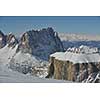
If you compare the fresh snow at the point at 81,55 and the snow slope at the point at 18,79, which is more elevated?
the fresh snow at the point at 81,55

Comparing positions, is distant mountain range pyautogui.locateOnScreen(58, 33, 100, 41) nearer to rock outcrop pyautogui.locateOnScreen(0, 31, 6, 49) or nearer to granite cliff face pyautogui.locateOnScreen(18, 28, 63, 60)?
granite cliff face pyautogui.locateOnScreen(18, 28, 63, 60)

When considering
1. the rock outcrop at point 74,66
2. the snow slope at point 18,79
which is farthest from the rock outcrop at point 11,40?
the rock outcrop at point 74,66

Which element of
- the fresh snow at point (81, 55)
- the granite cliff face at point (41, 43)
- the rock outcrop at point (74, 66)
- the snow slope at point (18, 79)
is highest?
the granite cliff face at point (41, 43)

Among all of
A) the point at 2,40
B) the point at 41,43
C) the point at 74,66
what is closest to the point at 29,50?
the point at 41,43

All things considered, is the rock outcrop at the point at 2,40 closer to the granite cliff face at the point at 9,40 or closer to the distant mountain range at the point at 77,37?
the granite cliff face at the point at 9,40

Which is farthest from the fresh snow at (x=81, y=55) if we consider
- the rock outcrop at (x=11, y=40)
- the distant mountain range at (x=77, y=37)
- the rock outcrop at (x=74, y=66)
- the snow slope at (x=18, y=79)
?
the rock outcrop at (x=11, y=40)

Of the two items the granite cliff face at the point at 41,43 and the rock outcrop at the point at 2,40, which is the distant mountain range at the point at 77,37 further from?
the rock outcrop at the point at 2,40

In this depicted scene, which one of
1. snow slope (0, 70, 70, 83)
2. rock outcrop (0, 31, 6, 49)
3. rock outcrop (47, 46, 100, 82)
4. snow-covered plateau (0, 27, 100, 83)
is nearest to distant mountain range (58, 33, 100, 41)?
snow-covered plateau (0, 27, 100, 83)

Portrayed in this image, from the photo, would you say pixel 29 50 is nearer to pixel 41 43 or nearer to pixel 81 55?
pixel 41 43
